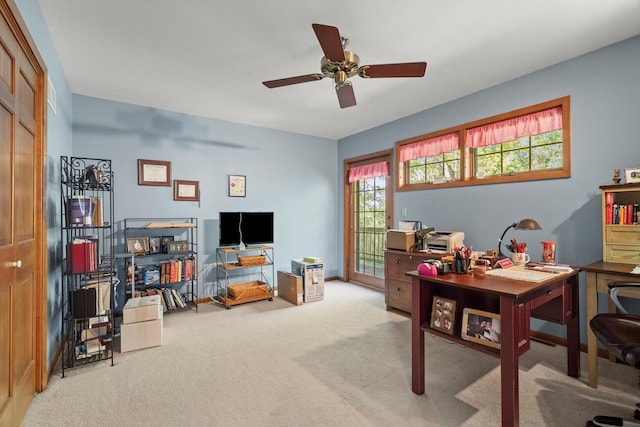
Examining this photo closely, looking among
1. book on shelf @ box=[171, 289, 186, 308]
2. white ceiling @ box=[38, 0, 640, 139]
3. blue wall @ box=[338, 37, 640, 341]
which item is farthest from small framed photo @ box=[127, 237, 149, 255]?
blue wall @ box=[338, 37, 640, 341]

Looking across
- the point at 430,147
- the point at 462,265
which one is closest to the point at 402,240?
the point at 430,147

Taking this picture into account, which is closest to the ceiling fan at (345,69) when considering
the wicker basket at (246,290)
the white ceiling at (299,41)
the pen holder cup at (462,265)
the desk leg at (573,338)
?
the white ceiling at (299,41)

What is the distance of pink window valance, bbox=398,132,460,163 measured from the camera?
3574mm

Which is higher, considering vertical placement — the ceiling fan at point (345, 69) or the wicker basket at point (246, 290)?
the ceiling fan at point (345, 69)

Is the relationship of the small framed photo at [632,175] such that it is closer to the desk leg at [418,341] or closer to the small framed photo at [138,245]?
the desk leg at [418,341]

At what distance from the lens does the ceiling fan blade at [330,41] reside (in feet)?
5.37

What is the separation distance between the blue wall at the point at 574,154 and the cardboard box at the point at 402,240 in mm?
559

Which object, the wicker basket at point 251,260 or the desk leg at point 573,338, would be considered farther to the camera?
the wicker basket at point 251,260

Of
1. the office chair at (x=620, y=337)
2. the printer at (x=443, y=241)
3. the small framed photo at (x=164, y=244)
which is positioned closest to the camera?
the office chair at (x=620, y=337)

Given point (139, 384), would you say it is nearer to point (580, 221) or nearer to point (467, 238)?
point (467, 238)

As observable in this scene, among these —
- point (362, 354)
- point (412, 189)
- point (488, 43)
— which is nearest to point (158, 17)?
point (488, 43)

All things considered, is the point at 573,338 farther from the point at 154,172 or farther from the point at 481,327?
the point at 154,172

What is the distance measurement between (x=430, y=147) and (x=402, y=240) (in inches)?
50.5

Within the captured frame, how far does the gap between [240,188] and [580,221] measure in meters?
3.92
